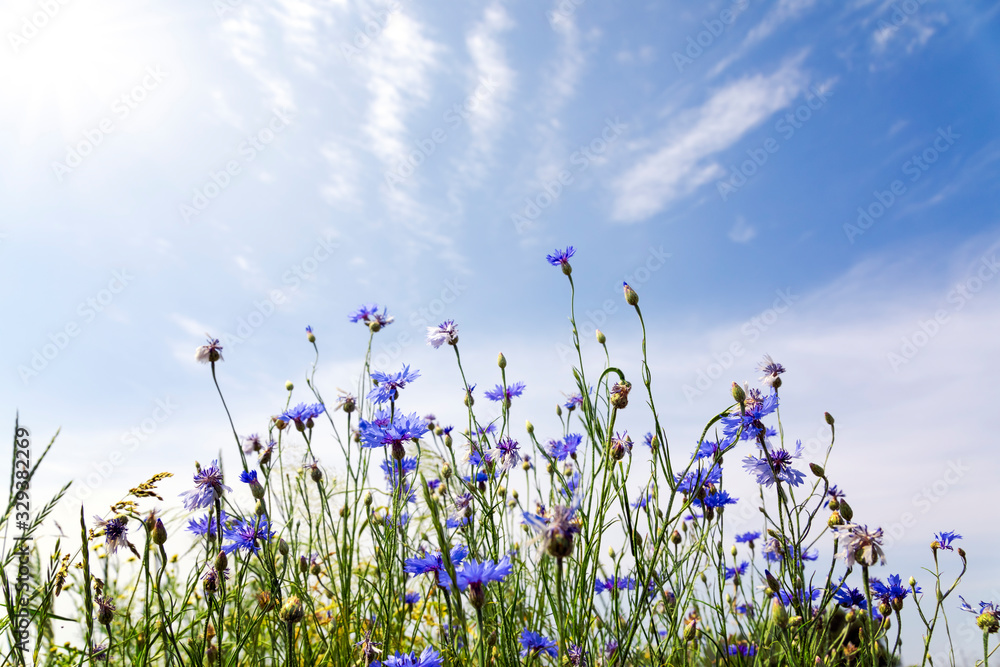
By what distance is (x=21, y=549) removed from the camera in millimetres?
1946

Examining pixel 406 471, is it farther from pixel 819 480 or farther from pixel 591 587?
pixel 819 480

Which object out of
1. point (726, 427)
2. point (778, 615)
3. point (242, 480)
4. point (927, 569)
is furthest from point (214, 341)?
point (927, 569)

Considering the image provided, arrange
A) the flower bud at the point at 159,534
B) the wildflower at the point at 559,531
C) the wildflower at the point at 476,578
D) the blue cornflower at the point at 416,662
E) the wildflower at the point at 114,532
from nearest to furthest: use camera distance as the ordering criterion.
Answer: the wildflower at the point at 559,531 → the wildflower at the point at 476,578 → the blue cornflower at the point at 416,662 → the flower bud at the point at 159,534 → the wildflower at the point at 114,532

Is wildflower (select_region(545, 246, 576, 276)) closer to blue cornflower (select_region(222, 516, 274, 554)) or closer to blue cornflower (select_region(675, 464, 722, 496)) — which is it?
blue cornflower (select_region(675, 464, 722, 496))

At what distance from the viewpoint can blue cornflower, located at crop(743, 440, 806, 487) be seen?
212 centimetres

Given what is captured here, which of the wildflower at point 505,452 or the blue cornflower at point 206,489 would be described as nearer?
the blue cornflower at point 206,489

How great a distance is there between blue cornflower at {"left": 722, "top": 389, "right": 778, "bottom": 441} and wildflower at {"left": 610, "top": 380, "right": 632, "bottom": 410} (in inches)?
15.1

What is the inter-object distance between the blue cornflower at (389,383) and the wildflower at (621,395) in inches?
47.4

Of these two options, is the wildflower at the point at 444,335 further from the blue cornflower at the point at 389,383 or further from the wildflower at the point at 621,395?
the wildflower at the point at 621,395

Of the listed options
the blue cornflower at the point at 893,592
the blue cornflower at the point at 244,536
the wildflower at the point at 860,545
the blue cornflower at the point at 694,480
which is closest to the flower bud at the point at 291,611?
the blue cornflower at the point at 244,536

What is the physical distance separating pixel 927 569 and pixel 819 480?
56 centimetres

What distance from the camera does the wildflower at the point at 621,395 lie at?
165cm

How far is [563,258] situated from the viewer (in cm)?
259

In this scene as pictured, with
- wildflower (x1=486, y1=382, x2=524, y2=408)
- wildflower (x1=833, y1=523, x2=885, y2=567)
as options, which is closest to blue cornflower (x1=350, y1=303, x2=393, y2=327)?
wildflower (x1=486, y1=382, x2=524, y2=408)
